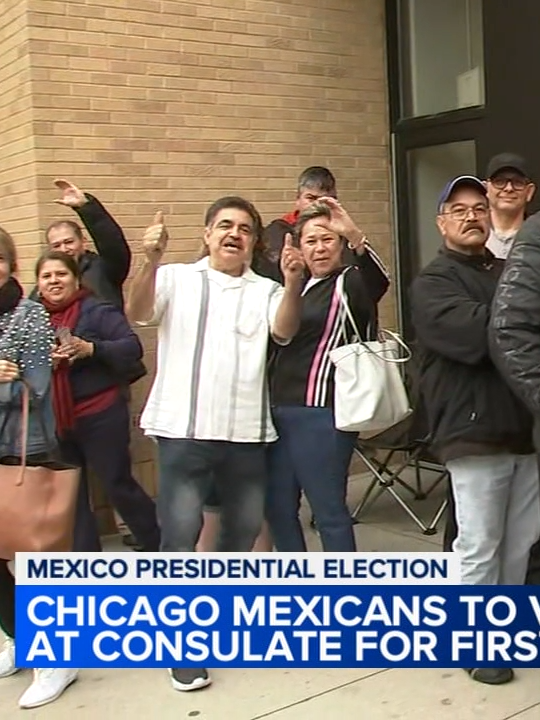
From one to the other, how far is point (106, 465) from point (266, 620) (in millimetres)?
1091

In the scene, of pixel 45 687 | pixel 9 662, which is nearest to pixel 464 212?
pixel 45 687

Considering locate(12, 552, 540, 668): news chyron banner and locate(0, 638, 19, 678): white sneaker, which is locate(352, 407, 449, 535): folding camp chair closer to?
locate(12, 552, 540, 668): news chyron banner

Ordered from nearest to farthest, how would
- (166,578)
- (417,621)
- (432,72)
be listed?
(417,621), (166,578), (432,72)

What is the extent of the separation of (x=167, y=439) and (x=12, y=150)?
265 centimetres

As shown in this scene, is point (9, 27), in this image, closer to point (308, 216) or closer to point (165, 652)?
point (308, 216)

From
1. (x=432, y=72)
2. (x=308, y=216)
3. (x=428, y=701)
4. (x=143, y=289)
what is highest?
(x=432, y=72)

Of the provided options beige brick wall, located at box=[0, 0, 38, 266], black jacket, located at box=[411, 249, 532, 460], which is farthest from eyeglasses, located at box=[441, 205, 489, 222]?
beige brick wall, located at box=[0, 0, 38, 266]

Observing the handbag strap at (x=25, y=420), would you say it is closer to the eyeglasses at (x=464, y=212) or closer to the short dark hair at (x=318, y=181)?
the eyeglasses at (x=464, y=212)

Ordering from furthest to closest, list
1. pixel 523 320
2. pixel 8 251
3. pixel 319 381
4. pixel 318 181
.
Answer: pixel 318 181, pixel 319 381, pixel 8 251, pixel 523 320

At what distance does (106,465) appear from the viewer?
13.0 feet

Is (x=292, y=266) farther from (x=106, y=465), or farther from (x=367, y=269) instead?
(x=106, y=465)

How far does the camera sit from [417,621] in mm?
3215

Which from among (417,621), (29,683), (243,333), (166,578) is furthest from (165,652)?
(243,333)

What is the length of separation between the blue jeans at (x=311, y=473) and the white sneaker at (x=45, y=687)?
0.97 m
